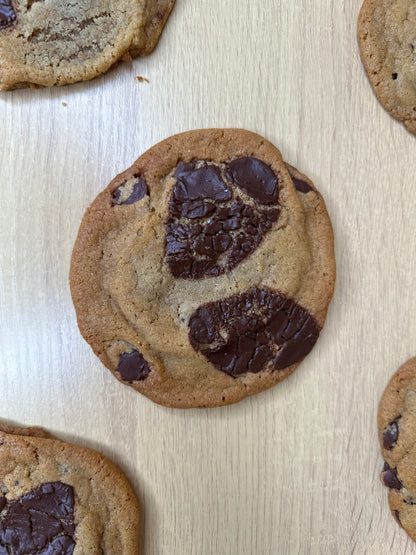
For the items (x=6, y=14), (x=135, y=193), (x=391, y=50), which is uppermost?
(x=6, y=14)

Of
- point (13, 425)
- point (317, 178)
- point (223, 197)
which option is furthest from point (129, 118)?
point (13, 425)

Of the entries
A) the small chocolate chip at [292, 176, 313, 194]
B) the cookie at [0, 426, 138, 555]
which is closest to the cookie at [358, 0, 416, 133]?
the small chocolate chip at [292, 176, 313, 194]

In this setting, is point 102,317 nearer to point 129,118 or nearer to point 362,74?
point 129,118

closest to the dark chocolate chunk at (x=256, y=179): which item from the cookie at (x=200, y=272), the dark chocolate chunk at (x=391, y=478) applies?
the cookie at (x=200, y=272)

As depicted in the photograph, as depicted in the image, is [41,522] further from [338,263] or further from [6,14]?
[6,14]

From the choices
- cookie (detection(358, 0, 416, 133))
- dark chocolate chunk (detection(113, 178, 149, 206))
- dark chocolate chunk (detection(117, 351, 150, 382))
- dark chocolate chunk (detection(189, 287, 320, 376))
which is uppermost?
cookie (detection(358, 0, 416, 133))

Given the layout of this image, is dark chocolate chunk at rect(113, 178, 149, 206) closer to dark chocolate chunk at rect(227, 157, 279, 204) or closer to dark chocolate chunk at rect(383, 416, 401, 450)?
dark chocolate chunk at rect(227, 157, 279, 204)

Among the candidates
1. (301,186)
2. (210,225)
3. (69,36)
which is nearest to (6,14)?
(69,36)
